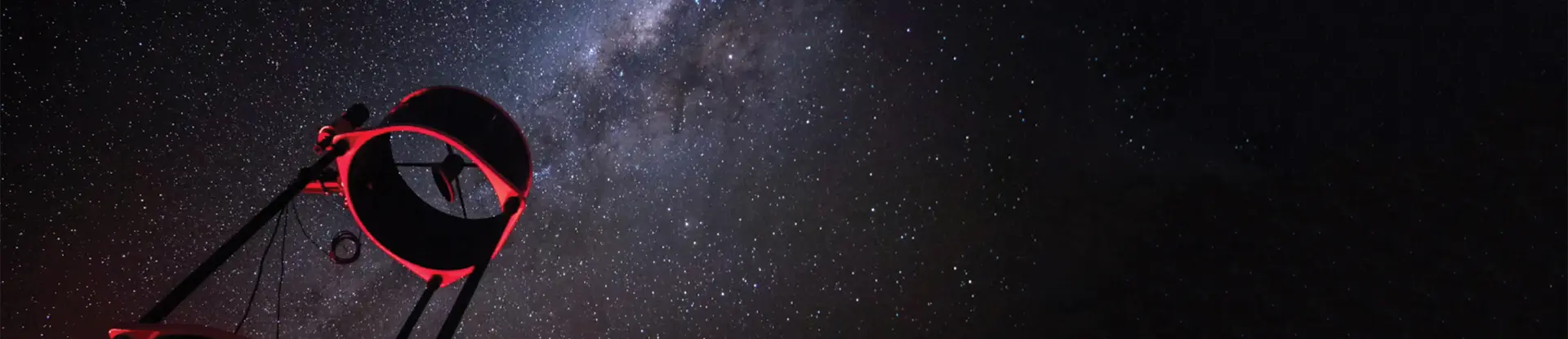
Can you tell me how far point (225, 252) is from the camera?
66 centimetres

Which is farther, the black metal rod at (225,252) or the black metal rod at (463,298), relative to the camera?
the black metal rod at (463,298)

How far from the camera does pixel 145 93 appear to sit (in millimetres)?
1785

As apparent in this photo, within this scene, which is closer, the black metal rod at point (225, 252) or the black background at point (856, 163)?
the black metal rod at point (225, 252)

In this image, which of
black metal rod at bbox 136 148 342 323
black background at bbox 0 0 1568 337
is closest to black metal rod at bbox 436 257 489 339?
black metal rod at bbox 136 148 342 323

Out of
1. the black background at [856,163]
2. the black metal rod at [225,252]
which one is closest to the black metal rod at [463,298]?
the black metal rod at [225,252]

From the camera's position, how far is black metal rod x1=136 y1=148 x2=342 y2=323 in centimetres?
63

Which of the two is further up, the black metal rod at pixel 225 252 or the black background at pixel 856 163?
the black background at pixel 856 163

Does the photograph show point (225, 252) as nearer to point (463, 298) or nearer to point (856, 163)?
point (463, 298)

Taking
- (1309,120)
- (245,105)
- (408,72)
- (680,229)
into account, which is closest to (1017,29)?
(1309,120)

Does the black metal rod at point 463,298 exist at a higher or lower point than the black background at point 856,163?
lower

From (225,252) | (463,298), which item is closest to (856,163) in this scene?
(463,298)

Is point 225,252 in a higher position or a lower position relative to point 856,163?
lower

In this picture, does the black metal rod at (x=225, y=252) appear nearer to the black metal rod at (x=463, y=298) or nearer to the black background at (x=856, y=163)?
the black metal rod at (x=463, y=298)

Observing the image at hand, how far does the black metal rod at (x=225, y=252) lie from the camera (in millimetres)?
629
